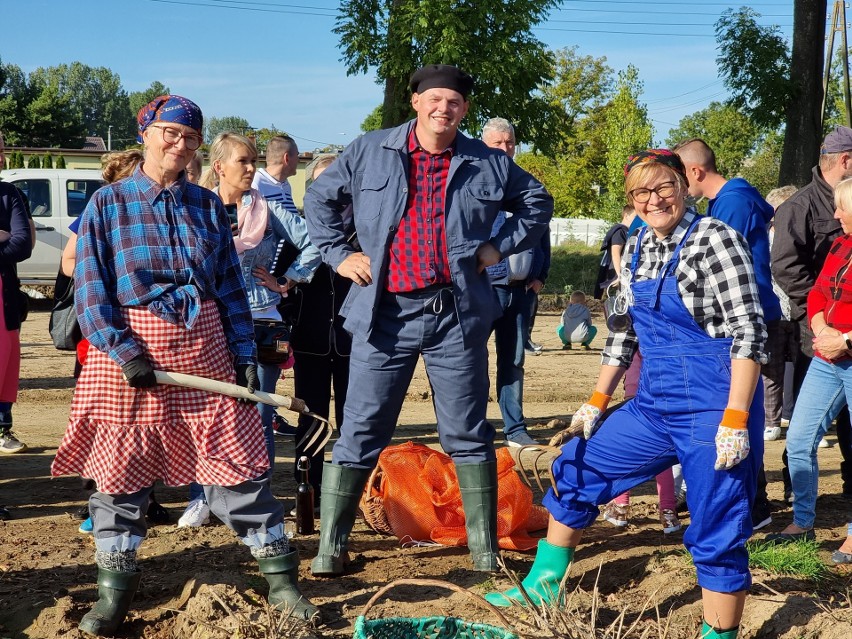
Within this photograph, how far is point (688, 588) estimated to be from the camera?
4199 millimetres

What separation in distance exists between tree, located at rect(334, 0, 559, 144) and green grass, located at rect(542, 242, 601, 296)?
4366 mm

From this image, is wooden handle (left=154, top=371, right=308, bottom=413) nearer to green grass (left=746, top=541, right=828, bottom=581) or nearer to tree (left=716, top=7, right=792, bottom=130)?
green grass (left=746, top=541, right=828, bottom=581)

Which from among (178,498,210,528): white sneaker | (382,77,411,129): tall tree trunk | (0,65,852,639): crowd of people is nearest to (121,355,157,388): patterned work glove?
(0,65,852,639): crowd of people

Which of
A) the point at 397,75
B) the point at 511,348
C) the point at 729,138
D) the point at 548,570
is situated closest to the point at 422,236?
the point at 548,570

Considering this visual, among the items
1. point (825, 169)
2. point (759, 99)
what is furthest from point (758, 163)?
point (825, 169)

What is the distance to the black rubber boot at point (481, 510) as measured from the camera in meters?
4.41

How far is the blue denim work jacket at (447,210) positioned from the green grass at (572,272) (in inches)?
708

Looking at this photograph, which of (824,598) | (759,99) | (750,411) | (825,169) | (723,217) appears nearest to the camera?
(750,411)

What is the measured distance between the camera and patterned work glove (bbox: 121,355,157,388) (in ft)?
11.3

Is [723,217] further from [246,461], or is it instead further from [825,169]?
[246,461]

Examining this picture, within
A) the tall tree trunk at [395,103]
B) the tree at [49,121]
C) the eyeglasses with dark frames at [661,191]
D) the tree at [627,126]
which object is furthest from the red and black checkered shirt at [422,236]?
the tree at [49,121]

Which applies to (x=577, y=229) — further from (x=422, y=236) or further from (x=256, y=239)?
(x=422, y=236)

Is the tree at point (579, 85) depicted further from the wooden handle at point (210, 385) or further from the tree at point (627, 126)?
the wooden handle at point (210, 385)

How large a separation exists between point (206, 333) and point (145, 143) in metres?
0.76
